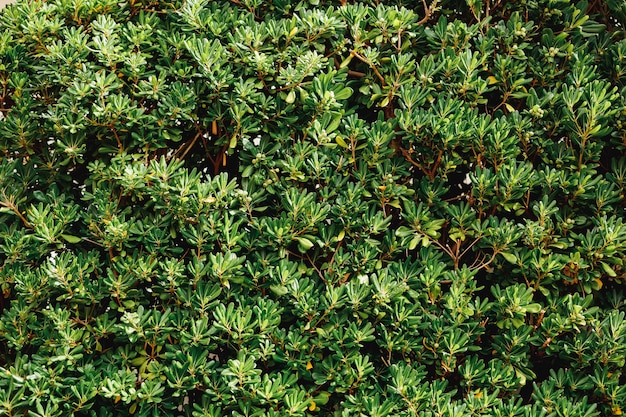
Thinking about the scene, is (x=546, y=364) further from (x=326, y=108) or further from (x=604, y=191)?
(x=326, y=108)

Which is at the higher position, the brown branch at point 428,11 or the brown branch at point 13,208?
the brown branch at point 428,11

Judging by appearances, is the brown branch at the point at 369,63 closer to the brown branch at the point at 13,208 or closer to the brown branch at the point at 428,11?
the brown branch at the point at 428,11

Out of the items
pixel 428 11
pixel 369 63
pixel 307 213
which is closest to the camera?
pixel 307 213

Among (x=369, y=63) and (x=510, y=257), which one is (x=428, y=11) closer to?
(x=369, y=63)

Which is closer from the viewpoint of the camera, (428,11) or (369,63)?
(369,63)

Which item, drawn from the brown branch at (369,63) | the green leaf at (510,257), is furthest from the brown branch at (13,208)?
the green leaf at (510,257)

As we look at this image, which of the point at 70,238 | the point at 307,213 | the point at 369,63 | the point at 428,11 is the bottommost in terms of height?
the point at 70,238

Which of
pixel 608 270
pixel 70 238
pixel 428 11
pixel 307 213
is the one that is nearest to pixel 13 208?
pixel 70 238

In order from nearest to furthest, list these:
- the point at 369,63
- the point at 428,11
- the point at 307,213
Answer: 1. the point at 307,213
2. the point at 369,63
3. the point at 428,11

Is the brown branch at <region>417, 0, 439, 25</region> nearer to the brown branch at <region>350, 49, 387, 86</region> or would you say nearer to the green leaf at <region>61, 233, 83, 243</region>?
the brown branch at <region>350, 49, 387, 86</region>
